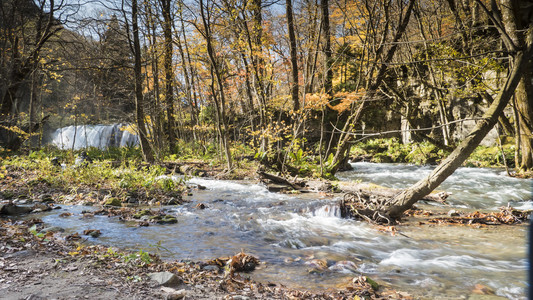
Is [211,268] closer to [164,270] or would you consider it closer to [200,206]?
[164,270]

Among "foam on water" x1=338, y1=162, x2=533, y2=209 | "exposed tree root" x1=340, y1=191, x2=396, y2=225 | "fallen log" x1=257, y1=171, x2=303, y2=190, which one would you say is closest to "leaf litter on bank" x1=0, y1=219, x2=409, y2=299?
"exposed tree root" x1=340, y1=191, x2=396, y2=225

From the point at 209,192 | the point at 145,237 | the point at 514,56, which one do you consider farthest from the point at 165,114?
the point at 514,56

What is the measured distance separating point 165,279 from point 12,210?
14.5 ft


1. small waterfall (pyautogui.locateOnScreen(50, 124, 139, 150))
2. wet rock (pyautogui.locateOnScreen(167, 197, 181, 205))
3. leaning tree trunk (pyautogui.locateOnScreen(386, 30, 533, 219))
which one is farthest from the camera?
small waterfall (pyautogui.locateOnScreen(50, 124, 139, 150))

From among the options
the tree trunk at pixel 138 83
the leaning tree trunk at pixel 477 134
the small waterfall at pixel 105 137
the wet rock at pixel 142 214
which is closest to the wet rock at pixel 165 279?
the wet rock at pixel 142 214

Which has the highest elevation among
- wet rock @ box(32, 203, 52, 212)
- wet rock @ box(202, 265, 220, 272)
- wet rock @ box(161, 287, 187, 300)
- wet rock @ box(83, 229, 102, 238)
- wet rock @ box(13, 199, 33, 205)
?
wet rock @ box(161, 287, 187, 300)

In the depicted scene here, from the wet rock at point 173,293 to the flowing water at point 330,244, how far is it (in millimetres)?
949

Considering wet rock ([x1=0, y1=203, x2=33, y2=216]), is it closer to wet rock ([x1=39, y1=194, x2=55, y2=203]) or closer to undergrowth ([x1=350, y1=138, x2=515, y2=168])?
wet rock ([x1=39, y1=194, x2=55, y2=203])

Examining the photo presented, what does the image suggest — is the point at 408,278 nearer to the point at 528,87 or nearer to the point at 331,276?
the point at 331,276

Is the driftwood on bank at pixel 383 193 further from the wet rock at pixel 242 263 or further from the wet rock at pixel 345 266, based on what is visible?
the wet rock at pixel 242 263

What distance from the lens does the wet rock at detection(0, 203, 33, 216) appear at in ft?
16.2

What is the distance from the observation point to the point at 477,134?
13.4 ft

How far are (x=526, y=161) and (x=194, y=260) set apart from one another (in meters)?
11.4

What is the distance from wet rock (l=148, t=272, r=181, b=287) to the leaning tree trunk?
4042 mm
